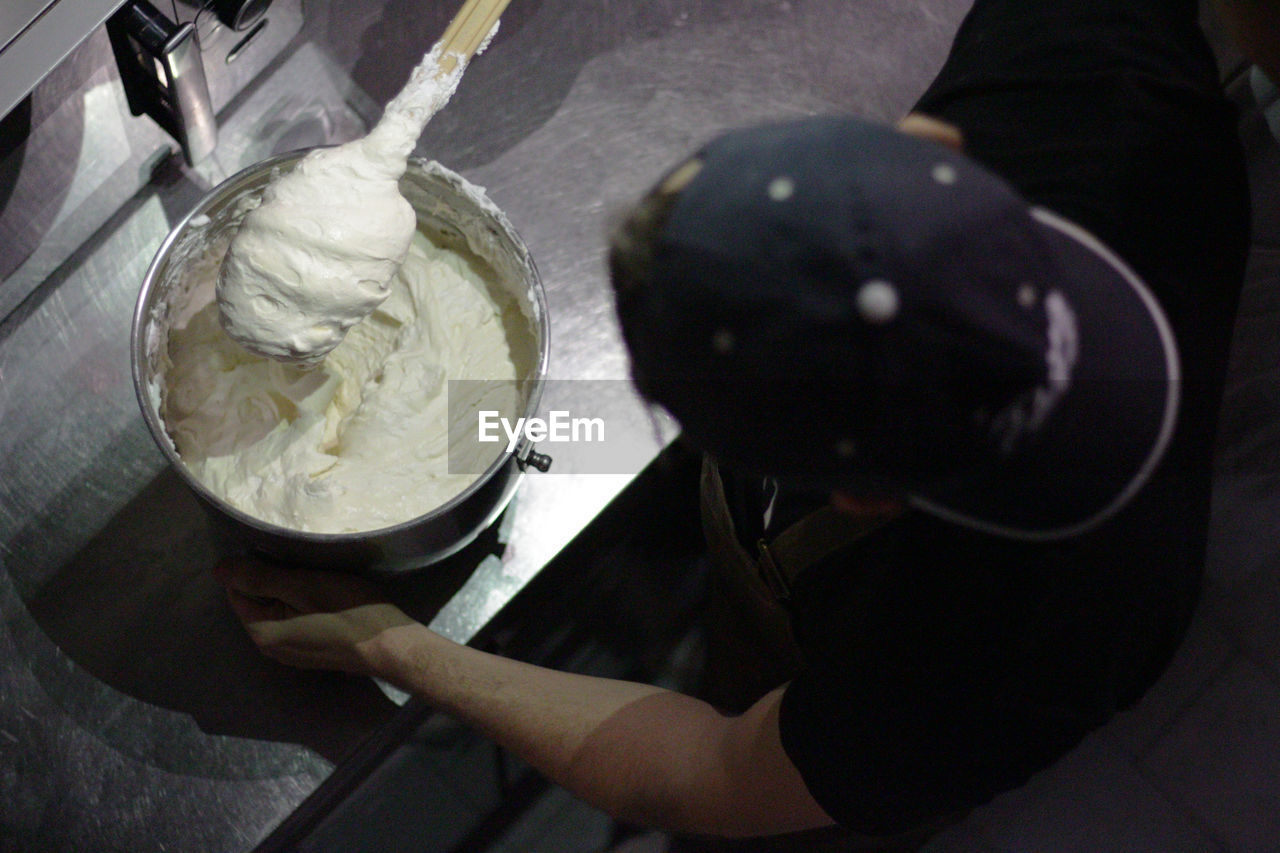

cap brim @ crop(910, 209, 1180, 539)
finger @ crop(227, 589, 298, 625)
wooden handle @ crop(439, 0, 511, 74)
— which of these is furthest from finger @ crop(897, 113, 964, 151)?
finger @ crop(227, 589, 298, 625)

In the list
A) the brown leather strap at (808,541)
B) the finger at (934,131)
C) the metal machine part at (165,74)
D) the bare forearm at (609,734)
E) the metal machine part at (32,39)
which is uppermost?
the metal machine part at (32,39)

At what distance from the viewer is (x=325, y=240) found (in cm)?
76

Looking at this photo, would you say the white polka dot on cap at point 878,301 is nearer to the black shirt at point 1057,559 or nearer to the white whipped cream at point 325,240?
the black shirt at point 1057,559

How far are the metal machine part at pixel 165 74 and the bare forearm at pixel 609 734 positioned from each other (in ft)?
1.67

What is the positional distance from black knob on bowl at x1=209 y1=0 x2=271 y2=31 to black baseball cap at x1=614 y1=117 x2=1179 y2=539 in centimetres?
58

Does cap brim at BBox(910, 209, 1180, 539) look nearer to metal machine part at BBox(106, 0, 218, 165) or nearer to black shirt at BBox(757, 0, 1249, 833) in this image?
black shirt at BBox(757, 0, 1249, 833)

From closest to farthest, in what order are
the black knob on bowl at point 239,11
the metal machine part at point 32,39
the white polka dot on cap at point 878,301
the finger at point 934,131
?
the white polka dot on cap at point 878,301 → the finger at point 934,131 → the metal machine part at point 32,39 → the black knob on bowl at point 239,11

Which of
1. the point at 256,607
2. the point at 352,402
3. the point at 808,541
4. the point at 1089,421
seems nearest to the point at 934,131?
the point at 1089,421

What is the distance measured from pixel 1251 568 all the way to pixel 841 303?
69 centimetres

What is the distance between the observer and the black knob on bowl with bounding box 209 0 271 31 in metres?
0.88

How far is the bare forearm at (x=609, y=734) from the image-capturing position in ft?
2.47

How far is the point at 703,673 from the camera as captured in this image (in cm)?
117

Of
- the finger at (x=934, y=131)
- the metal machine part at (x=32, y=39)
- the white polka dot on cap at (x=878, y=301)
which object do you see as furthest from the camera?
the metal machine part at (x=32, y=39)

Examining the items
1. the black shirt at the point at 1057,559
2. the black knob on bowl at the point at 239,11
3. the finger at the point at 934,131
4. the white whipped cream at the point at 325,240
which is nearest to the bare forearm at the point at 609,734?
the black shirt at the point at 1057,559
